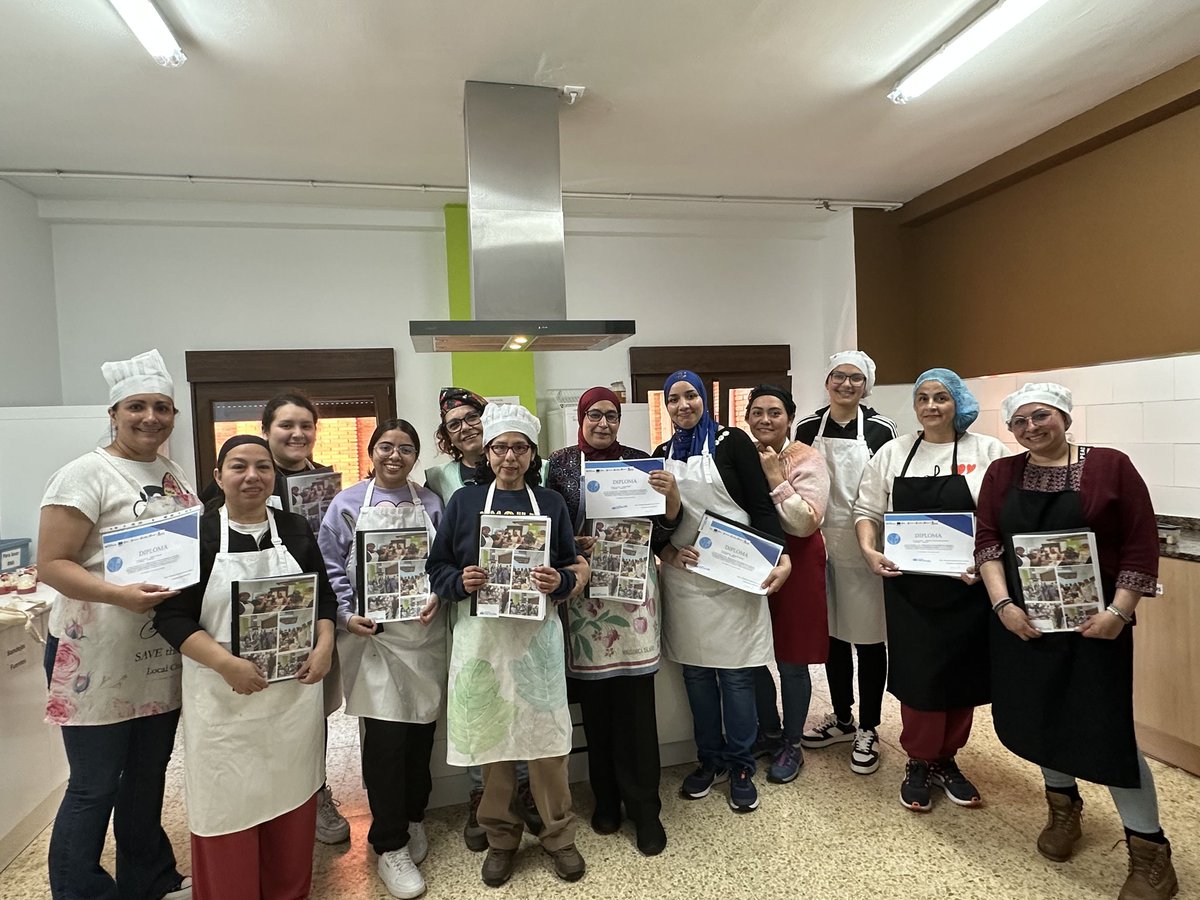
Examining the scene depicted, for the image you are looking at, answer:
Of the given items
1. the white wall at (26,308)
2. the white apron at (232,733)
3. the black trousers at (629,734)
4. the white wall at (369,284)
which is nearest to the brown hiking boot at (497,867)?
the black trousers at (629,734)

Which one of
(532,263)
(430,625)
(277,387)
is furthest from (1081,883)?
(277,387)

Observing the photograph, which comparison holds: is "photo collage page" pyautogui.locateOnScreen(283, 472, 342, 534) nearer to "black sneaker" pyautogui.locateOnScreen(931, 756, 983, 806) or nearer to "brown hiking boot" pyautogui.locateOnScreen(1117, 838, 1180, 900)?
"black sneaker" pyautogui.locateOnScreen(931, 756, 983, 806)

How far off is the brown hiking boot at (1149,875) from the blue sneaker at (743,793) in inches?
41.6

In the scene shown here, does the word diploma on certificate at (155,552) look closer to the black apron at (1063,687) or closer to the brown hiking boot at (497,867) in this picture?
the brown hiking boot at (497,867)

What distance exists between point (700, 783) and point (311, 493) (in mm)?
1761

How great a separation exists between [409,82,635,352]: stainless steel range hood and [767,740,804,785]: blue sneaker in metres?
1.85

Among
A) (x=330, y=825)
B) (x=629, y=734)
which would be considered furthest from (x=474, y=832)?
(x=629, y=734)

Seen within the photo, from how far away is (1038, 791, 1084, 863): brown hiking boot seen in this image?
2.08 meters

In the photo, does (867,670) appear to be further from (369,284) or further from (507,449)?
(369,284)

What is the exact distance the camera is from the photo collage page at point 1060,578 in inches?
71.8

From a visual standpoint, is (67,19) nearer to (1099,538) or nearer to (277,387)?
(277,387)

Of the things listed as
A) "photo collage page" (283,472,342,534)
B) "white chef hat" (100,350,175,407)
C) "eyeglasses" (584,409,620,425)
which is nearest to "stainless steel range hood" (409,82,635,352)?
"eyeglasses" (584,409,620,425)

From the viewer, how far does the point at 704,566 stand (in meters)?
2.24

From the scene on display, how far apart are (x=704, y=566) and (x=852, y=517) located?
2.47ft
